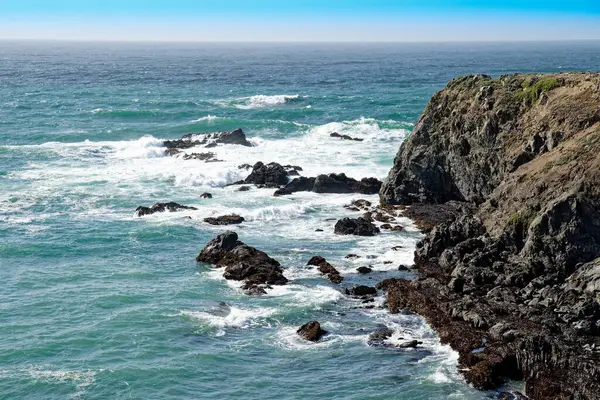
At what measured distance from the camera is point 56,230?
173 ft

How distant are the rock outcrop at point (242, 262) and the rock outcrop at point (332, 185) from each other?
1579cm

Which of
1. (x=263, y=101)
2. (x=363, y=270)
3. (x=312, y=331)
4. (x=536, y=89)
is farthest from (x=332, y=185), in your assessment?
(x=263, y=101)

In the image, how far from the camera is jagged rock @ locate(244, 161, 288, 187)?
6569 cm

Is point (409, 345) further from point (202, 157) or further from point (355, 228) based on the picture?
point (202, 157)

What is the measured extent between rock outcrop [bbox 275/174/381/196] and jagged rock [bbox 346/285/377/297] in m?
22.0

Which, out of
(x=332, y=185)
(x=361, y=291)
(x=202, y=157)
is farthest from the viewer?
(x=202, y=157)

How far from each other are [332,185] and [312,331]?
28.7 meters

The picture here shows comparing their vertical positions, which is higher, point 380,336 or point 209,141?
point 209,141

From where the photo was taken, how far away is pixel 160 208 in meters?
57.2

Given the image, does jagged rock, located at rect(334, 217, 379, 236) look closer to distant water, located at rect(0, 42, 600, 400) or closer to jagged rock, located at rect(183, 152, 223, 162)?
distant water, located at rect(0, 42, 600, 400)

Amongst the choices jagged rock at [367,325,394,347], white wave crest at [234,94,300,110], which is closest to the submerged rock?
jagged rock at [367,325,394,347]

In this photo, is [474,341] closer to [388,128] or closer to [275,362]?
[275,362]

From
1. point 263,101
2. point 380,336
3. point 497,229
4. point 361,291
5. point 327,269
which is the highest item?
point 263,101

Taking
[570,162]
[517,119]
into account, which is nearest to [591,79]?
[517,119]
